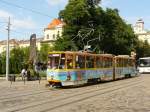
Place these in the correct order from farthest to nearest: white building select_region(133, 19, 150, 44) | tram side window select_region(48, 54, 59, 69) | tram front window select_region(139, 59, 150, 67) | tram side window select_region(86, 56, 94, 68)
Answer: white building select_region(133, 19, 150, 44), tram front window select_region(139, 59, 150, 67), tram side window select_region(86, 56, 94, 68), tram side window select_region(48, 54, 59, 69)

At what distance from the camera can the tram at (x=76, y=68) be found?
96.0ft

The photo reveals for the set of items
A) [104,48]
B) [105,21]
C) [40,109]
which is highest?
[105,21]

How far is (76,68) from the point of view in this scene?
3039 centimetres

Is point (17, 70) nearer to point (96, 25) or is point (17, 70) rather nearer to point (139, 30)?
point (96, 25)

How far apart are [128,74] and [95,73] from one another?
1462 centimetres

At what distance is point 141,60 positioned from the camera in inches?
2452

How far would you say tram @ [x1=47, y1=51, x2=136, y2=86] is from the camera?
96.0 ft

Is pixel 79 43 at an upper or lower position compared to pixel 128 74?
upper

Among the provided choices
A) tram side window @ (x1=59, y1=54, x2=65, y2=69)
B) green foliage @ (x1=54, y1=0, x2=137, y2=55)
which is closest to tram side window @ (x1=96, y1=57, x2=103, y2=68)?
tram side window @ (x1=59, y1=54, x2=65, y2=69)

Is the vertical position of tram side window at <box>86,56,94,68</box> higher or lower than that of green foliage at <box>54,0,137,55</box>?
lower

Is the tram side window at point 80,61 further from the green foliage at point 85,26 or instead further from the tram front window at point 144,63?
the tram front window at point 144,63

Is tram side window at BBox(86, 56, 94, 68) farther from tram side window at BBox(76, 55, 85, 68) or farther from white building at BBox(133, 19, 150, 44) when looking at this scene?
white building at BBox(133, 19, 150, 44)

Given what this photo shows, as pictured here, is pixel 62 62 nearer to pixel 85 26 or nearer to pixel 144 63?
pixel 144 63

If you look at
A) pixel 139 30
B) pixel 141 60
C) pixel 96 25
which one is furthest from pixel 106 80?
pixel 139 30
